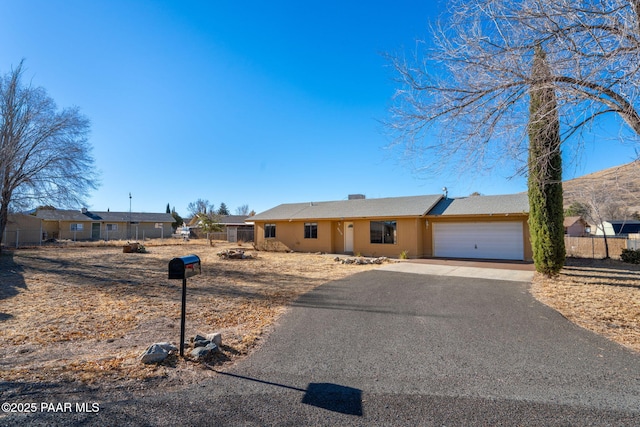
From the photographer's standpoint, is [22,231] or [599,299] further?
[22,231]

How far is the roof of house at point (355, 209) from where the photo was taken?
18002 millimetres

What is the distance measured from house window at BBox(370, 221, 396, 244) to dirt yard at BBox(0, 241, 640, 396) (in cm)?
689

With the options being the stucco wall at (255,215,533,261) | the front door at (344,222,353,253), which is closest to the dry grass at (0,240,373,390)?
the stucco wall at (255,215,533,261)

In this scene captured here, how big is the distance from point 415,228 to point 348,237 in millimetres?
4461

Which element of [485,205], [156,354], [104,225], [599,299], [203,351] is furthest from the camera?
[104,225]

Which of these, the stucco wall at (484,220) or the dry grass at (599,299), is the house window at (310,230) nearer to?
the stucco wall at (484,220)

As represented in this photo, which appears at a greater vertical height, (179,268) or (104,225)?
(104,225)

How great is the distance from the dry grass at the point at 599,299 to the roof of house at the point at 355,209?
7.64m

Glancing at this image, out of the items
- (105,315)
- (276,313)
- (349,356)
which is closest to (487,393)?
(349,356)

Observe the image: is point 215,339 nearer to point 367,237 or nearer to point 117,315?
point 117,315

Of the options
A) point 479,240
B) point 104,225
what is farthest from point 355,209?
point 104,225

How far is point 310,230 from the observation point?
21.1 meters

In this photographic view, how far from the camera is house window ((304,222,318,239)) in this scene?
2086 centimetres

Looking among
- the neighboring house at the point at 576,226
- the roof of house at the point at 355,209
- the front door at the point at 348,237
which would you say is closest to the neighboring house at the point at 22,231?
the roof of house at the point at 355,209
